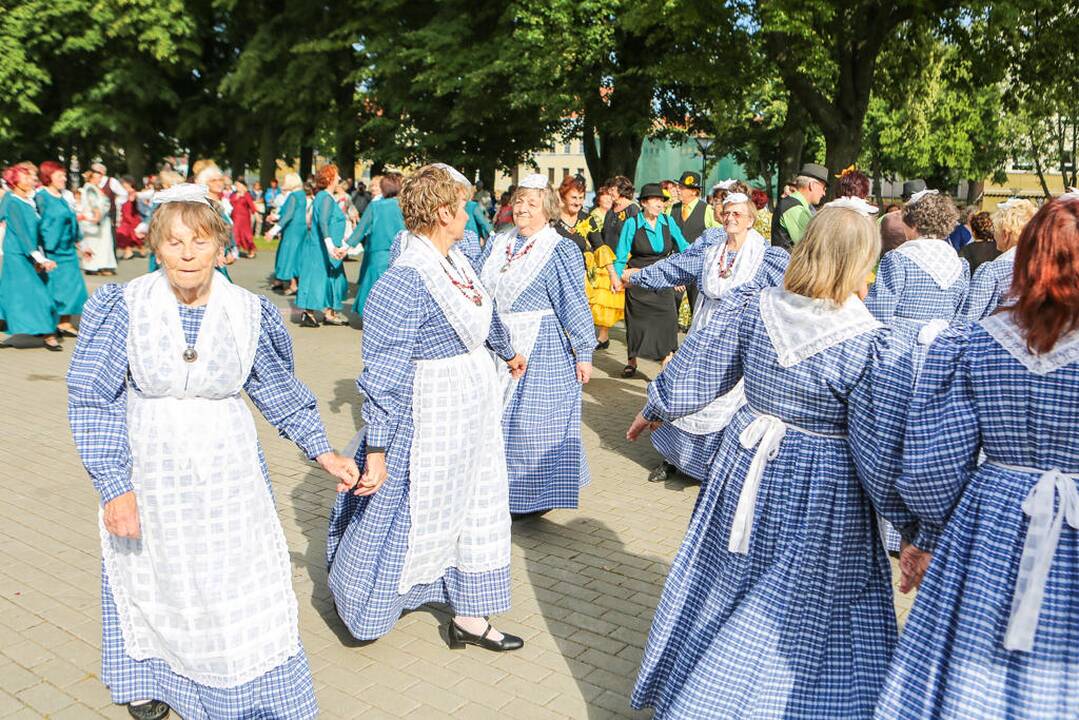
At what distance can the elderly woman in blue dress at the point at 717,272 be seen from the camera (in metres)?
6.26

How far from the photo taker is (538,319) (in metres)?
5.73

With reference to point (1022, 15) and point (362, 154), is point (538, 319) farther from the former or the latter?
point (362, 154)

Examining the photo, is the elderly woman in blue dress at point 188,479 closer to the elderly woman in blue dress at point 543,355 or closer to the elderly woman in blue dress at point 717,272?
the elderly woman in blue dress at point 543,355

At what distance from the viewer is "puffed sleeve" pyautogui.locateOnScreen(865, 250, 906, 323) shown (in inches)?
228

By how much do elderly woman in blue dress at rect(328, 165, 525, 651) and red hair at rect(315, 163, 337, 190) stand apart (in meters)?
8.67

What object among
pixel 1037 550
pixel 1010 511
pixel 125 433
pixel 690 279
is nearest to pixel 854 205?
pixel 1010 511

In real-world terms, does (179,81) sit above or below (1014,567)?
above

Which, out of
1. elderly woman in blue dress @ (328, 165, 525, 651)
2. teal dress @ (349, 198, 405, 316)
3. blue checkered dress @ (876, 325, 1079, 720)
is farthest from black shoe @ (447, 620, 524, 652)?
teal dress @ (349, 198, 405, 316)

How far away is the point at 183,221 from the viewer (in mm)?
3102

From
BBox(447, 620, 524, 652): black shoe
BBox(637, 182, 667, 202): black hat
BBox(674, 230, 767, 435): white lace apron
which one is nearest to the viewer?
BBox(447, 620, 524, 652): black shoe

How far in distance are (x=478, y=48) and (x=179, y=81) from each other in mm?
14798

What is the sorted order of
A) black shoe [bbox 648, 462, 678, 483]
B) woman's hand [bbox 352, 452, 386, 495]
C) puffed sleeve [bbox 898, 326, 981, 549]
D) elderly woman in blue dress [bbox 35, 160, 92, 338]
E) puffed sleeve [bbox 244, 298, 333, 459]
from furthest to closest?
elderly woman in blue dress [bbox 35, 160, 92, 338], black shoe [bbox 648, 462, 678, 483], woman's hand [bbox 352, 452, 386, 495], puffed sleeve [bbox 244, 298, 333, 459], puffed sleeve [bbox 898, 326, 981, 549]

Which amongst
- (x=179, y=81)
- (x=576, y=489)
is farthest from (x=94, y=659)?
(x=179, y=81)

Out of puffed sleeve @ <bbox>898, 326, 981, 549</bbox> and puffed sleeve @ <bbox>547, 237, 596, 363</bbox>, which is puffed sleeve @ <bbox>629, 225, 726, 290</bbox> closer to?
puffed sleeve @ <bbox>547, 237, 596, 363</bbox>
